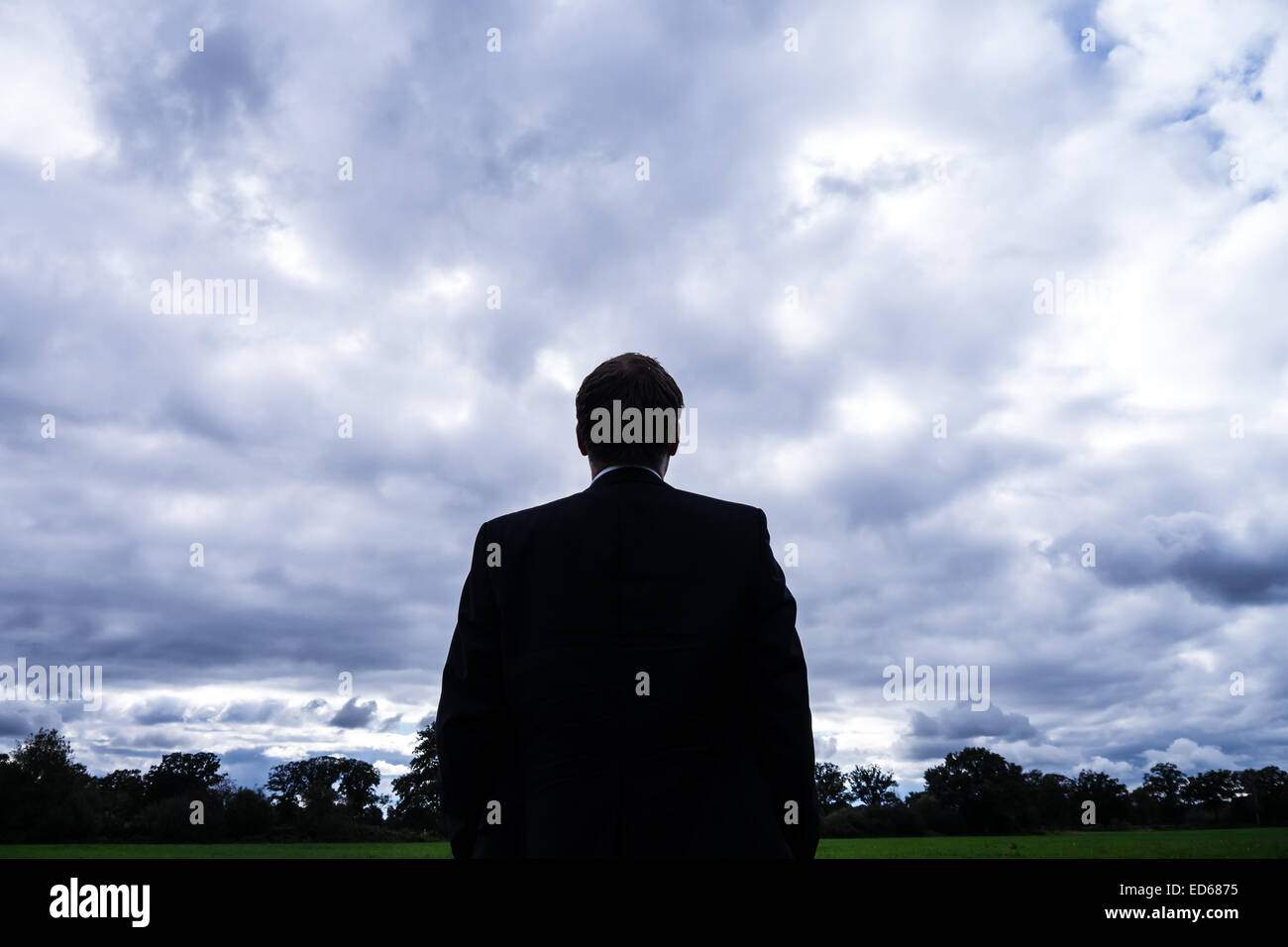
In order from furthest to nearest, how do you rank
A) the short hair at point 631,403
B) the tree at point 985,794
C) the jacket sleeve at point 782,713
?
the tree at point 985,794, the short hair at point 631,403, the jacket sleeve at point 782,713

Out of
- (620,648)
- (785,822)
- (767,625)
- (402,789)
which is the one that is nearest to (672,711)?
(620,648)

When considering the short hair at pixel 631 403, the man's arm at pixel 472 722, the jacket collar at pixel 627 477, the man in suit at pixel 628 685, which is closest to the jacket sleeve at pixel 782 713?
the man in suit at pixel 628 685

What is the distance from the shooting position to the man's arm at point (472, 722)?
3.29m

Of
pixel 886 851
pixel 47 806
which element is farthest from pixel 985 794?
pixel 47 806

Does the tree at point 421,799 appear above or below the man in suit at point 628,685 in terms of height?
below

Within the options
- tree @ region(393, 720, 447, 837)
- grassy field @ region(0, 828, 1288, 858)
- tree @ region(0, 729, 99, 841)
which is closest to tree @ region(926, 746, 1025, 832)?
grassy field @ region(0, 828, 1288, 858)

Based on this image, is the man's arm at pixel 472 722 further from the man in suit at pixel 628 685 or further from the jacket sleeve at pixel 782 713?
the jacket sleeve at pixel 782 713

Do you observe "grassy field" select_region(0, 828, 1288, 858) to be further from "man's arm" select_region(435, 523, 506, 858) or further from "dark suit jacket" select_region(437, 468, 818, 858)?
"dark suit jacket" select_region(437, 468, 818, 858)

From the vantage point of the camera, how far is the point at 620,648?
302 centimetres

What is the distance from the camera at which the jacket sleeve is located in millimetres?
3178
